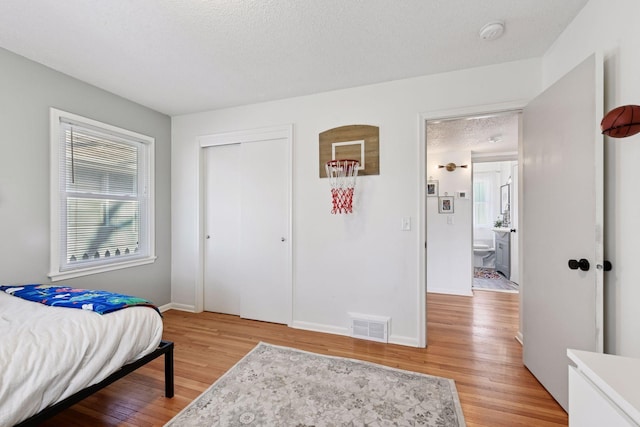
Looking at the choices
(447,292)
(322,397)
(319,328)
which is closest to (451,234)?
(447,292)

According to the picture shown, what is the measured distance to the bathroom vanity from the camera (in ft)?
17.7

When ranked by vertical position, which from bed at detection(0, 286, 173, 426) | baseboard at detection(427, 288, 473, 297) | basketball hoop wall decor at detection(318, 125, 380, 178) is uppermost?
basketball hoop wall decor at detection(318, 125, 380, 178)

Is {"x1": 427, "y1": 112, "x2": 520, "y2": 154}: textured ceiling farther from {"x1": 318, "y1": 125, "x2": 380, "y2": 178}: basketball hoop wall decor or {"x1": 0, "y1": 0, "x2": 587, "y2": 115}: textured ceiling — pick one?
{"x1": 0, "y1": 0, "x2": 587, "y2": 115}: textured ceiling

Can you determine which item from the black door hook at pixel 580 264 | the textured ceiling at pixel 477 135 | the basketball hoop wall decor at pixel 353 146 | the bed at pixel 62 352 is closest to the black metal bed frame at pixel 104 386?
the bed at pixel 62 352

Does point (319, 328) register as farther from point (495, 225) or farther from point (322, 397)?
point (495, 225)

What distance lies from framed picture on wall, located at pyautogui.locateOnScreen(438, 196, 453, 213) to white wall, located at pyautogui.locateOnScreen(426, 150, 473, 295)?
60 millimetres

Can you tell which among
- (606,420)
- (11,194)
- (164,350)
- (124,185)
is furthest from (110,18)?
(606,420)

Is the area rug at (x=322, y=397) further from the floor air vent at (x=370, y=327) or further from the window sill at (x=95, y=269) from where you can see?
the window sill at (x=95, y=269)

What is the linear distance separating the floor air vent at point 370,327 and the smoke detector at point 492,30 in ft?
8.07

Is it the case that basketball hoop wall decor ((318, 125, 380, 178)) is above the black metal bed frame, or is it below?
above

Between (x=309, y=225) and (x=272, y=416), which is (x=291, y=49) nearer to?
(x=309, y=225)

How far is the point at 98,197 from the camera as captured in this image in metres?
2.87

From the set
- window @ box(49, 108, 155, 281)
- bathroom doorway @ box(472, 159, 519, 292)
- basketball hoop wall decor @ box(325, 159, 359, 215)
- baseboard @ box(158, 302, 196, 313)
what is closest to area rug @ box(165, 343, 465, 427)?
basketball hoop wall decor @ box(325, 159, 359, 215)

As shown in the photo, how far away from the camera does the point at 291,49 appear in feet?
7.09
